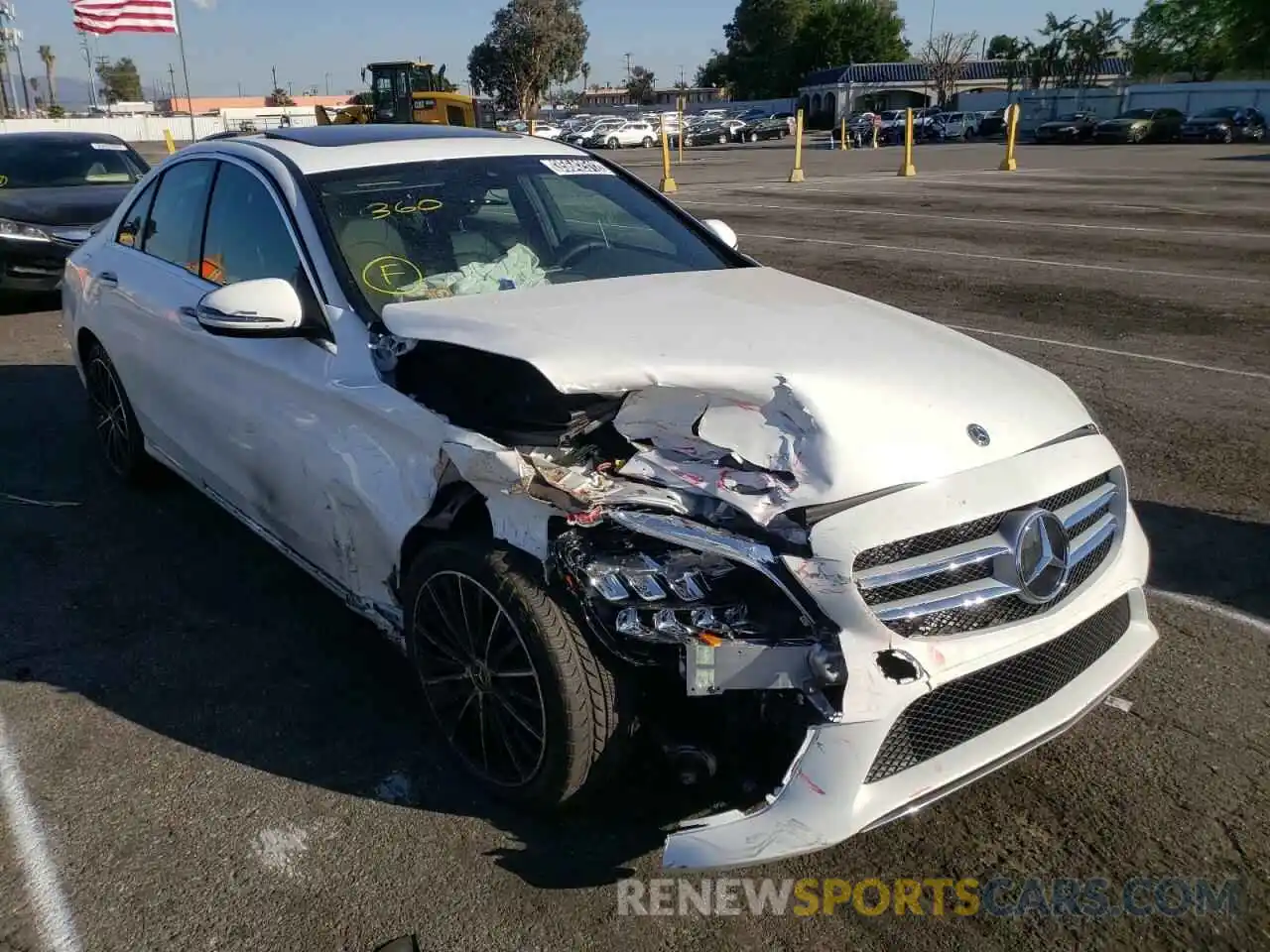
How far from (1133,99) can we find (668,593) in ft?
217

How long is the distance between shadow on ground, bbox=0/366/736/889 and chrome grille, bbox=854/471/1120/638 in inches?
33.9

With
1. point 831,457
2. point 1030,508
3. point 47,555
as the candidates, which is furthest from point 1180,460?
point 47,555

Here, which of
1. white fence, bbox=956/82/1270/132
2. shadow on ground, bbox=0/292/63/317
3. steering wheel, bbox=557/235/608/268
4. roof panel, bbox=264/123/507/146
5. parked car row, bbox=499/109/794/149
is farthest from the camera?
white fence, bbox=956/82/1270/132

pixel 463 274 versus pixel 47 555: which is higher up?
pixel 463 274

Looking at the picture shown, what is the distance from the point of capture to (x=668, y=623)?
2451 millimetres

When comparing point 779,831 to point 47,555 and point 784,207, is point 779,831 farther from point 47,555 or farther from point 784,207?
point 784,207

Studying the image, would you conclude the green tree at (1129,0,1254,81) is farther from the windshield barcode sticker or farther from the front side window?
the front side window

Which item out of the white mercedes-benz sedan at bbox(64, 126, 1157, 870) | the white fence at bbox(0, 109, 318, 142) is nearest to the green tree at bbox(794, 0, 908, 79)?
the white fence at bbox(0, 109, 318, 142)

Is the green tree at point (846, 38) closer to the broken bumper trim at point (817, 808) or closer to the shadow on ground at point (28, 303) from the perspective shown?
the shadow on ground at point (28, 303)

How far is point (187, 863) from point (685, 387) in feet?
5.82

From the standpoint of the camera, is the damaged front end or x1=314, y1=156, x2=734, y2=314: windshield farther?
x1=314, y1=156, x2=734, y2=314: windshield

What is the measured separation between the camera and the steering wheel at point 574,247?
3.97m

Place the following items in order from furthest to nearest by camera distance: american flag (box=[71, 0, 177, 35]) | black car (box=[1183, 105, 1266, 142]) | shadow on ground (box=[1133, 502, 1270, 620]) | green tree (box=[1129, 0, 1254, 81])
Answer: green tree (box=[1129, 0, 1254, 81]) < black car (box=[1183, 105, 1266, 142]) < american flag (box=[71, 0, 177, 35]) < shadow on ground (box=[1133, 502, 1270, 620])

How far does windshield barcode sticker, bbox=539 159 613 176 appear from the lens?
4.38m
